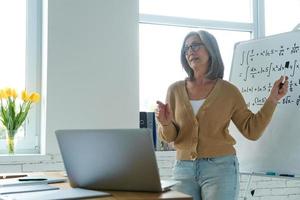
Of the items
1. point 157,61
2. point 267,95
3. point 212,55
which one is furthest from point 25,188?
point 157,61

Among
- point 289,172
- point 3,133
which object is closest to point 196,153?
point 289,172

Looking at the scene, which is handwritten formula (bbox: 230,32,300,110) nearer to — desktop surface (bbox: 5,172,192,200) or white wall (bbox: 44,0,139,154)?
white wall (bbox: 44,0,139,154)

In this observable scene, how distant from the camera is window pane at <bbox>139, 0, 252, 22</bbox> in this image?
3.26 meters

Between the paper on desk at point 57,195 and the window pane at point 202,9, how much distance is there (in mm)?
2154

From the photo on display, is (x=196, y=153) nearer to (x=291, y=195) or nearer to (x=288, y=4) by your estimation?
(x=291, y=195)

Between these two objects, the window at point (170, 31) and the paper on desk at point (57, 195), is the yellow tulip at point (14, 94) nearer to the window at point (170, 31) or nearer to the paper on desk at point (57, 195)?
the window at point (170, 31)

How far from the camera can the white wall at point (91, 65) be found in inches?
106

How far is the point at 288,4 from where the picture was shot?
3.71 m

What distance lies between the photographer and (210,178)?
6.11 ft

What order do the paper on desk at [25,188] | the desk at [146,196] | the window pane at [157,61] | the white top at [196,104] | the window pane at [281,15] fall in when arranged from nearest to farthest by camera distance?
the desk at [146,196] < the paper on desk at [25,188] < the white top at [196,104] < the window pane at [157,61] < the window pane at [281,15]

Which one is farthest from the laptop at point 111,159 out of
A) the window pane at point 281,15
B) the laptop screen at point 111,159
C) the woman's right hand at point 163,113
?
the window pane at point 281,15

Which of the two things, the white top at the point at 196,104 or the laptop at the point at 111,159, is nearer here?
the laptop at the point at 111,159

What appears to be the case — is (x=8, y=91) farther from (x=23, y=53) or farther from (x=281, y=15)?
(x=281, y=15)

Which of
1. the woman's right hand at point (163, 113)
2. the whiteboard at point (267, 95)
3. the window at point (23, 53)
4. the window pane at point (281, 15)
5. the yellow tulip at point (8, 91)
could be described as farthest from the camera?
the window pane at point (281, 15)
